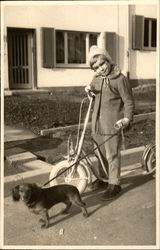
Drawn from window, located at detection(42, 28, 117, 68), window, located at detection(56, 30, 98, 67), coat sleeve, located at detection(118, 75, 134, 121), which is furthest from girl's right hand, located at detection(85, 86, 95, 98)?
window, located at detection(56, 30, 98, 67)

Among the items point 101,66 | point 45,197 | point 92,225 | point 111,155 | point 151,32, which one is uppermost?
point 151,32

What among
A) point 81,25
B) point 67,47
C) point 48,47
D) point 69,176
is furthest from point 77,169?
point 67,47

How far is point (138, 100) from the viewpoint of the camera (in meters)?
1.88

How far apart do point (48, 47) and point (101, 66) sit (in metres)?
2.66

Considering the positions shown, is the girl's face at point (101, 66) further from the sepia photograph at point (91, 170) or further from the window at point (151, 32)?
the window at point (151, 32)

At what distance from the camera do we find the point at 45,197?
159cm

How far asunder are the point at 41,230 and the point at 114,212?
1.16ft

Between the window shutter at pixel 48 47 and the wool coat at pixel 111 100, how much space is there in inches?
81.6

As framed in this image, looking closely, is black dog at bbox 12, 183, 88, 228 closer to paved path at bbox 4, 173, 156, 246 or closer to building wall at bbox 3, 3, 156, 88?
paved path at bbox 4, 173, 156, 246

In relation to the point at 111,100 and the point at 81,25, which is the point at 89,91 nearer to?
the point at 111,100

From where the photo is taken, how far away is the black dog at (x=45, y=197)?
153cm

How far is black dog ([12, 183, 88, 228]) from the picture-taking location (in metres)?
1.53

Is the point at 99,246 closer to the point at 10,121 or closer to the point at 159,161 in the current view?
the point at 159,161

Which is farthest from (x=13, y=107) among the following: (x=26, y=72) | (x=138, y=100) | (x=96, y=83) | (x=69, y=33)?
(x=69, y=33)
